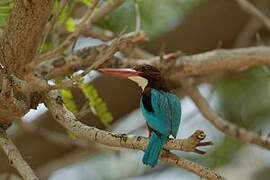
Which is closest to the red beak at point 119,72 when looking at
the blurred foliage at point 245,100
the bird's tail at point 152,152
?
the bird's tail at point 152,152

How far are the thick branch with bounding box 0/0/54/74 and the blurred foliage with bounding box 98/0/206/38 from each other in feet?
4.17

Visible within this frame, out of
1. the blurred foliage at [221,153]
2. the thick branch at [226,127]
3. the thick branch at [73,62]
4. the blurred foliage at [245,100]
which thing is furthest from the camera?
the blurred foliage at [245,100]

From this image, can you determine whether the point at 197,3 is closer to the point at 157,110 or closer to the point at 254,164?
the point at 254,164

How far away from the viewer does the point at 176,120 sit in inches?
67.6

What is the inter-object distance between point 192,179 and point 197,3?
100 centimetres

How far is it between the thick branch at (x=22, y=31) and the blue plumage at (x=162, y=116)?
34cm

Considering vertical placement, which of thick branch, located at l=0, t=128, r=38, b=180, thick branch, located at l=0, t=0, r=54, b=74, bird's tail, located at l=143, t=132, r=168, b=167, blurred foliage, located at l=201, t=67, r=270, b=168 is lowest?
blurred foliage, located at l=201, t=67, r=270, b=168

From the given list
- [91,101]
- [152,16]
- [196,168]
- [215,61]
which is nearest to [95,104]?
[91,101]

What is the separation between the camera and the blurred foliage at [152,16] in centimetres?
335

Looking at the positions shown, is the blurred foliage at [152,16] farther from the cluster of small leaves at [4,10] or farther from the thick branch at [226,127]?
the cluster of small leaves at [4,10]

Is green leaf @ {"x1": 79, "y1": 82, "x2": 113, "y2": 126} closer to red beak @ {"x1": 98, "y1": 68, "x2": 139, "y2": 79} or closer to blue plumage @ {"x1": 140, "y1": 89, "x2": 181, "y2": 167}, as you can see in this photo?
red beak @ {"x1": 98, "y1": 68, "x2": 139, "y2": 79}

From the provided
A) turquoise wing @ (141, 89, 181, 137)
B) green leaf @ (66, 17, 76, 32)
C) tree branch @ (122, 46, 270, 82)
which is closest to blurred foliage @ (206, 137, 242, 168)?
tree branch @ (122, 46, 270, 82)

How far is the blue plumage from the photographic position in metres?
1.64

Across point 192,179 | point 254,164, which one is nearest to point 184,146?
point 192,179
